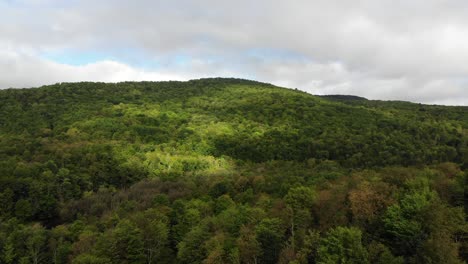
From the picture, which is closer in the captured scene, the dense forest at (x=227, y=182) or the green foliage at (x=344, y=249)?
the green foliage at (x=344, y=249)

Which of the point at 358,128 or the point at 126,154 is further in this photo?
the point at 358,128

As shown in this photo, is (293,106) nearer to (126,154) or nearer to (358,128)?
(358,128)

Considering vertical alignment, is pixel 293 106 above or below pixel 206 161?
above

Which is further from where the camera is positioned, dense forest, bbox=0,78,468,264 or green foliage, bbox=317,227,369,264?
dense forest, bbox=0,78,468,264

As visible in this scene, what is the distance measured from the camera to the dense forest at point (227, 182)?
47500 millimetres

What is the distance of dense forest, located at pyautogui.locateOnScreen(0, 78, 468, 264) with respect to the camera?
47.5 meters

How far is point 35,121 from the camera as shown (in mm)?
147125

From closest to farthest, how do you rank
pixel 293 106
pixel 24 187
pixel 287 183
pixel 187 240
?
1. pixel 187 240
2. pixel 287 183
3. pixel 24 187
4. pixel 293 106

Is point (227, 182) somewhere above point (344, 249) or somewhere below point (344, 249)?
below

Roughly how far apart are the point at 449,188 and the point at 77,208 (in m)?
86.7

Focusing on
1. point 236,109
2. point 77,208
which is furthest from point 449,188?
point 236,109

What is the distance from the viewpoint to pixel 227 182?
93.8 meters

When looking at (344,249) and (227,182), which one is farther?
(227,182)

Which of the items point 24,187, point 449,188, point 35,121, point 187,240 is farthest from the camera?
point 35,121
